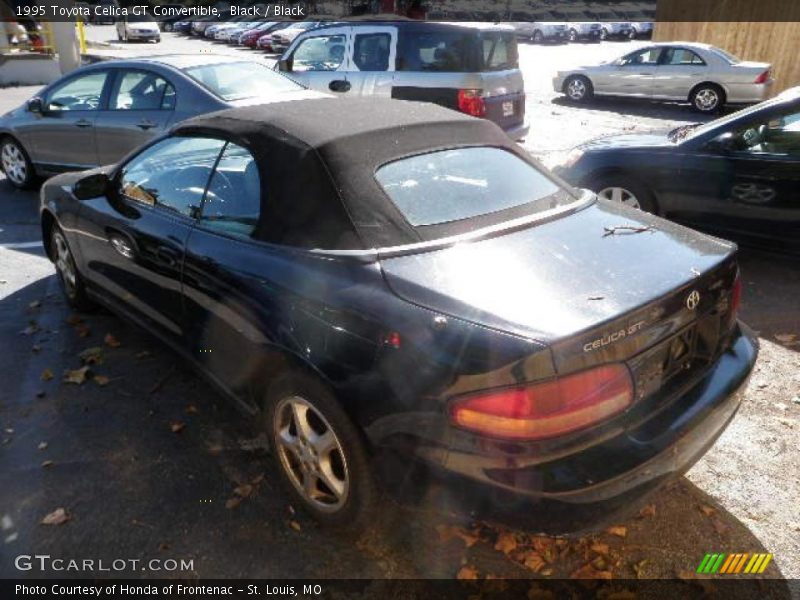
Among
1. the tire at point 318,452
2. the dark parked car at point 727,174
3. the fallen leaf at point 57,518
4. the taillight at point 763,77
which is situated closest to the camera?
the tire at point 318,452

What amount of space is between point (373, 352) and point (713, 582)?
1589 millimetres

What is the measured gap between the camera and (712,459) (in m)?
3.11

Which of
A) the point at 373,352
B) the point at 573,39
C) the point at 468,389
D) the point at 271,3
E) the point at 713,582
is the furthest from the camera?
the point at 271,3

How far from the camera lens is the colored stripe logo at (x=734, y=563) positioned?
8.13 ft

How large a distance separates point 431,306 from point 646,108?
A: 14749mm

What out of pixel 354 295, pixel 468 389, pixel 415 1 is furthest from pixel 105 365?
pixel 415 1

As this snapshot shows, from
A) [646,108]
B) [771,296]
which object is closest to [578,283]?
[771,296]

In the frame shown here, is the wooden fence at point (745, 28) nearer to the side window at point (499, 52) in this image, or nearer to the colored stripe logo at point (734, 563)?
the side window at point (499, 52)

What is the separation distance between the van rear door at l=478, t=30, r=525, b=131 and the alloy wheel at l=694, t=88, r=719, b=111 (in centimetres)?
783

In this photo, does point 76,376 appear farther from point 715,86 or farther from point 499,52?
point 715,86

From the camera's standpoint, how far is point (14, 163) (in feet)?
26.3

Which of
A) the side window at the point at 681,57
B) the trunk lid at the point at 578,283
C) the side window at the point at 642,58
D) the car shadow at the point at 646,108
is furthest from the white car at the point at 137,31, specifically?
the trunk lid at the point at 578,283

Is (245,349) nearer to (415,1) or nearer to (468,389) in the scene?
(468,389)

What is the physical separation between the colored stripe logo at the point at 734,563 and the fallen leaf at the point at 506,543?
715mm
